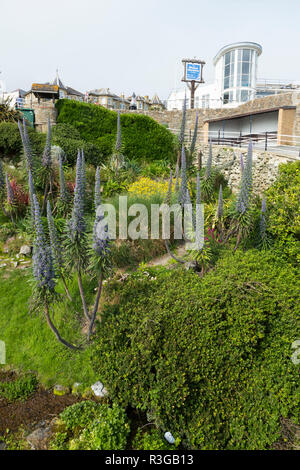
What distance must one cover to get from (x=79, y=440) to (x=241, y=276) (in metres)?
4.07

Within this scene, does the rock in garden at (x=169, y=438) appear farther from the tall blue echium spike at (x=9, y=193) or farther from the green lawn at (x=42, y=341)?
the tall blue echium spike at (x=9, y=193)

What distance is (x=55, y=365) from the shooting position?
5531mm

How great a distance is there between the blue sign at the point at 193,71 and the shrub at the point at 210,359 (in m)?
27.6

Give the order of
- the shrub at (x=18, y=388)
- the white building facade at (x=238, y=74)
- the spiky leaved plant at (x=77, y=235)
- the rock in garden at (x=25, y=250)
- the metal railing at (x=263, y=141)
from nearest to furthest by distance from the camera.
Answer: the spiky leaved plant at (x=77, y=235)
the shrub at (x=18, y=388)
the rock in garden at (x=25, y=250)
the metal railing at (x=263, y=141)
the white building facade at (x=238, y=74)

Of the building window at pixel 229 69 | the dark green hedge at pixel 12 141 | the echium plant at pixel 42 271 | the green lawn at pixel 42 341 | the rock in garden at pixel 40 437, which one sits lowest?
the rock in garden at pixel 40 437

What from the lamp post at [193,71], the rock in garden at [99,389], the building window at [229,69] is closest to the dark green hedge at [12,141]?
the rock in garden at [99,389]

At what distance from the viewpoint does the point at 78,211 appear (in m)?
5.00

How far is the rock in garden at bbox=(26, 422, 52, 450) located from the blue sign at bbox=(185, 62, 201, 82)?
99.6ft

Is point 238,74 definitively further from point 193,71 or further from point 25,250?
point 25,250

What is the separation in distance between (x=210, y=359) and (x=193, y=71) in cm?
2962

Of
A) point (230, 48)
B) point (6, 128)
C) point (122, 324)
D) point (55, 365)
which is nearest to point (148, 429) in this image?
A: point (122, 324)

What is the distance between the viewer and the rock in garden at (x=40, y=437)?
4258 mm

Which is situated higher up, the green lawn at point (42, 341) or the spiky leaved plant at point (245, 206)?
the spiky leaved plant at point (245, 206)

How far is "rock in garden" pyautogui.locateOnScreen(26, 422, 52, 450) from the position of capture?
426 centimetres
